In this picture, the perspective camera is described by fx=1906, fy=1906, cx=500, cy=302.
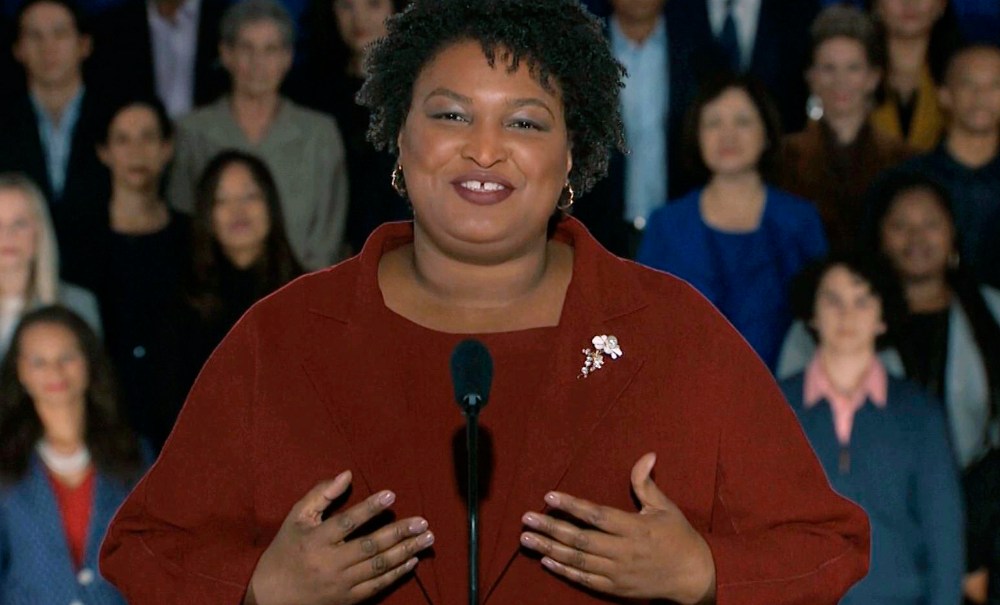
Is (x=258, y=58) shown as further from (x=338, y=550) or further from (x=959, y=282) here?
(x=338, y=550)

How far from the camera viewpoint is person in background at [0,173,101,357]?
492 cm

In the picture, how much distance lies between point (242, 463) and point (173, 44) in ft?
10.3

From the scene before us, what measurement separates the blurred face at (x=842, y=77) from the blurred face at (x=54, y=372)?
6.93ft

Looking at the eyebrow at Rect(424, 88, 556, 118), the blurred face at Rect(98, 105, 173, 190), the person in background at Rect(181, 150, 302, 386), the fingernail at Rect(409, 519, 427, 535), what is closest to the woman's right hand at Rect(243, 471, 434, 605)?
the fingernail at Rect(409, 519, 427, 535)

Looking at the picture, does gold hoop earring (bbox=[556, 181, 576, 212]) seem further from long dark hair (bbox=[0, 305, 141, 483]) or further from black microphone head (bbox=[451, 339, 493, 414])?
long dark hair (bbox=[0, 305, 141, 483])

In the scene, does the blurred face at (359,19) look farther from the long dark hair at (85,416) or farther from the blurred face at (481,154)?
the blurred face at (481,154)

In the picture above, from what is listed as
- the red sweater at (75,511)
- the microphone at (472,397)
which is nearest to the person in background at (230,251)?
the red sweater at (75,511)

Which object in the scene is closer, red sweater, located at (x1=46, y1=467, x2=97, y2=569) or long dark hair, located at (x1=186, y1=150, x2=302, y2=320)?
red sweater, located at (x1=46, y1=467, x2=97, y2=569)

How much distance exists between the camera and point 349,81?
5227 millimetres

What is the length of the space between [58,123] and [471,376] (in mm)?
3500

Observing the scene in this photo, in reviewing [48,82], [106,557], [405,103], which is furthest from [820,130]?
[106,557]

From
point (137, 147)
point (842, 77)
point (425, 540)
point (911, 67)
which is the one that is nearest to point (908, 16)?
point (911, 67)

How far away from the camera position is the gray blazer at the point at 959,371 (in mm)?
4875

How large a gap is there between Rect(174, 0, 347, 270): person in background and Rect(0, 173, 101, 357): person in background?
37 cm
